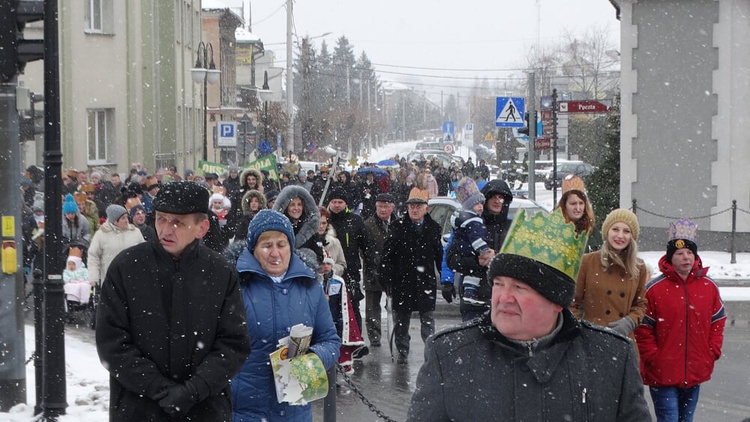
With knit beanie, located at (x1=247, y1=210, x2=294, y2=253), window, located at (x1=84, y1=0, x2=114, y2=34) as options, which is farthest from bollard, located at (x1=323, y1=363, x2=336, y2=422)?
window, located at (x1=84, y1=0, x2=114, y2=34)

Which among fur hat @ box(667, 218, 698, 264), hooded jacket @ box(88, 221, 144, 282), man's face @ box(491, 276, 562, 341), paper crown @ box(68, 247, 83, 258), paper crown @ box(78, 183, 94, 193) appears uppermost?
man's face @ box(491, 276, 562, 341)

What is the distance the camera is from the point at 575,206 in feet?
25.6

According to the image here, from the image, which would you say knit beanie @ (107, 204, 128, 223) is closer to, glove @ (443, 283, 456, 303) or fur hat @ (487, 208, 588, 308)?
glove @ (443, 283, 456, 303)

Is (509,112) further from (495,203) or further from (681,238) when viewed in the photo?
(681,238)

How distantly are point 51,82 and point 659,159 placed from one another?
16260mm

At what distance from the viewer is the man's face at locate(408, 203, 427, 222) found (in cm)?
1162

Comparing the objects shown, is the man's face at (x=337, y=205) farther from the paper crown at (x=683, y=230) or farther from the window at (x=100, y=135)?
the window at (x=100, y=135)

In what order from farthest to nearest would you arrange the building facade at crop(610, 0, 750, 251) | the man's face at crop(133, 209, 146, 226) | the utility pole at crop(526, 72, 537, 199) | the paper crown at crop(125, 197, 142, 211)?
the utility pole at crop(526, 72, 537, 199) < the building facade at crop(610, 0, 750, 251) < the paper crown at crop(125, 197, 142, 211) < the man's face at crop(133, 209, 146, 226)

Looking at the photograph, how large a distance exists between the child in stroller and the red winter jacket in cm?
892

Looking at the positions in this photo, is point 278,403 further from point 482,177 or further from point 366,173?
point 482,177

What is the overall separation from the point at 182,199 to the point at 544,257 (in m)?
2.29

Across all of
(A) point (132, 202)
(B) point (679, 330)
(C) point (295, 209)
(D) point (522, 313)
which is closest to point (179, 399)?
(D) point (522, 313)

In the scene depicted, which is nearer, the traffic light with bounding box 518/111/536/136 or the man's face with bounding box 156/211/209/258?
the man's face with bounding box 156/211/209/258

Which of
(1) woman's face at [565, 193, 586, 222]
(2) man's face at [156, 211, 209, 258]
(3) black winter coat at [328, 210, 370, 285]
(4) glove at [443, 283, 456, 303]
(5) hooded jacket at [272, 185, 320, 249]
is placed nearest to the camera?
(2) man's face at [156, 211, 209, 258]
